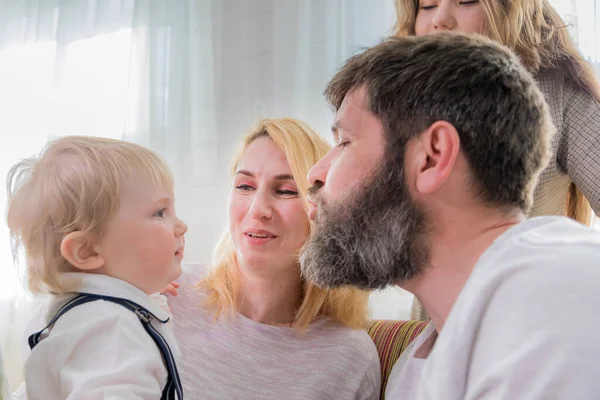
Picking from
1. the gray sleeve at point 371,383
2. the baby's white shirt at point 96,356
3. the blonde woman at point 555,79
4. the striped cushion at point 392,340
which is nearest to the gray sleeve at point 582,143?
the blonde woman at point 555,79

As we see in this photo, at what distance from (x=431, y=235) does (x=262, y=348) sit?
712 mm

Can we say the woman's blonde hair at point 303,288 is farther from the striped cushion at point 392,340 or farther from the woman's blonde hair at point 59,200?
the woman's blonde hair at point 59,200

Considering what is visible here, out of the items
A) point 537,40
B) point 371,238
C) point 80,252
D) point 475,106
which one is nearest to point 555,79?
point 537,40

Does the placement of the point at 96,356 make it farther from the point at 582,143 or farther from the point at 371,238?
the point at 582,143

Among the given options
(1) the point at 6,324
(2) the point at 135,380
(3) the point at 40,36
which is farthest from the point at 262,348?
(3) the point at 40,36

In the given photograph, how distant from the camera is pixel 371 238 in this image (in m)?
1.32

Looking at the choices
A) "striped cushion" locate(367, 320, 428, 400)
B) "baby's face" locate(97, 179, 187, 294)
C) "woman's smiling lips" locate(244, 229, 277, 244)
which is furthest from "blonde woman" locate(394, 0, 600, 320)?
"baby's face" locate(97, 179, 187, 294)

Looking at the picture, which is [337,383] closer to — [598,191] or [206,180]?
[598,191]

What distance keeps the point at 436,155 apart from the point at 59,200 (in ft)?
2.08

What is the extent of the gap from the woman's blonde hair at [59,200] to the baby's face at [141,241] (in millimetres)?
21

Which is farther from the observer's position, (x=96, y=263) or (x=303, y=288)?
(x=303, y=288)

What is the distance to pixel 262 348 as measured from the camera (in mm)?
1821

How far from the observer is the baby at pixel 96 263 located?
3.84 feet

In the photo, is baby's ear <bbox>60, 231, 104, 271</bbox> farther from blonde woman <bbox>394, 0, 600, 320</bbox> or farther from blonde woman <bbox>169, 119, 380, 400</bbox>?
blonde woman <bbox>394, 0, 600, 320</bbox>
